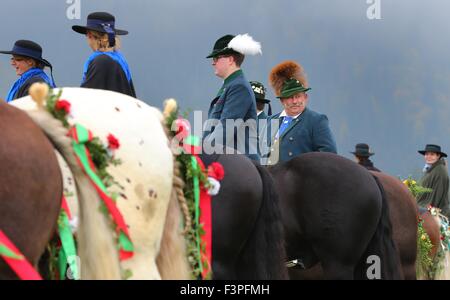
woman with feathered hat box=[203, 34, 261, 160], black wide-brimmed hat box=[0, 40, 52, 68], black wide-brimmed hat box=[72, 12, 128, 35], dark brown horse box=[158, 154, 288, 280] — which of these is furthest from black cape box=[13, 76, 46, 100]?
dark brown horse box=[158, 154, 288, 280]

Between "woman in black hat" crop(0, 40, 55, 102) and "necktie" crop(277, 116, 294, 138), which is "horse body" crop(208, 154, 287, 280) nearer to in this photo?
"woman in black hat" crop(0, 40, 55, 102)

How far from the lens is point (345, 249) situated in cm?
661

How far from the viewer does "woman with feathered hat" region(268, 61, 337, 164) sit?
24.9 ft

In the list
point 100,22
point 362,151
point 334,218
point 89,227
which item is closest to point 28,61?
point 100,22

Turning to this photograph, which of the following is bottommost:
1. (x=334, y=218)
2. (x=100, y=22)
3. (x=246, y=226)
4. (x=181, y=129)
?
(x=334, y=218)

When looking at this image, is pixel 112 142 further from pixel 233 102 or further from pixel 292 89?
pixel 292 89

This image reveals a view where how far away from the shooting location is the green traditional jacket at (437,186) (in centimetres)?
1241

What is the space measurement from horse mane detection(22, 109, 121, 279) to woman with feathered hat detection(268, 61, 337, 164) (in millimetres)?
3773

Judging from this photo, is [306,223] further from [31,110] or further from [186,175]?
[31,110]

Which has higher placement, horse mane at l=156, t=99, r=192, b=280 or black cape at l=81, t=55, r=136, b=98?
Result: black cape at l=81, t=55, r=136, b=98

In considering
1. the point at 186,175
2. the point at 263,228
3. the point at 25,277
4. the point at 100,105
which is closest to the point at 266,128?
the point at 263,228

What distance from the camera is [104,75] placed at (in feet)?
17.5

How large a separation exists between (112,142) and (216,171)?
1091 millimetres

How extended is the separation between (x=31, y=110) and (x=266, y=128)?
13.3 feet
